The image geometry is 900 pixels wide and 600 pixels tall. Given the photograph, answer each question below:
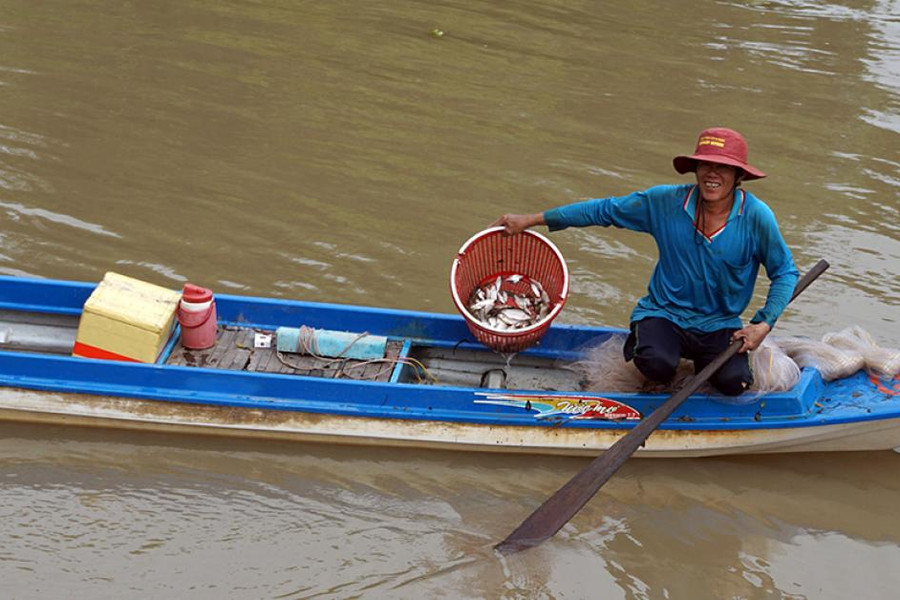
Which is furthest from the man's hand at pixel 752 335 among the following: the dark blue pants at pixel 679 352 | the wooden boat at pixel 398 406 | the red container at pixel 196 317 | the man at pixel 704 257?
the red container at pixel 196 317

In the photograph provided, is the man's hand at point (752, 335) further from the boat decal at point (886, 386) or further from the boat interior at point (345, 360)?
the boat interior at point (345, 360)

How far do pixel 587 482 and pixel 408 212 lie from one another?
4.08 meters

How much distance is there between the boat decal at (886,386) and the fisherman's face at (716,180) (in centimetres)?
159

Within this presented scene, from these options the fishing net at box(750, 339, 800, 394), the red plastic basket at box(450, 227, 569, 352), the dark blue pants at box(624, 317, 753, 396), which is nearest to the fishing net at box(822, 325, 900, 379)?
the fishing net at box(750, 339, 800, 394)

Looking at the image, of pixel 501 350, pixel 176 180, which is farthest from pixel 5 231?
pixel 501 350

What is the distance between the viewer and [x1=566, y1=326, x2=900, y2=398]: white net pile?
19.3 feet

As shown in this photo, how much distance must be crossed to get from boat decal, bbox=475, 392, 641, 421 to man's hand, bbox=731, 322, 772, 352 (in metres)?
0.76

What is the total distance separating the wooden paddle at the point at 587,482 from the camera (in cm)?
522

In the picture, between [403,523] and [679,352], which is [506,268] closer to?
[679,352]

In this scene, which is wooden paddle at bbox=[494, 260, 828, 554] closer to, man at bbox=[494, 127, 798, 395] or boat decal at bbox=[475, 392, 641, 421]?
man at bbox=[494, 127, 798, 395]

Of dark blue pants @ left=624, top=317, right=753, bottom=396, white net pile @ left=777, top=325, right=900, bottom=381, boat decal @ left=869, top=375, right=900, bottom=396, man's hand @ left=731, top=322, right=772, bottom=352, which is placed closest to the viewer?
man's hand @ left=731, top=322, right=772, bottom=352

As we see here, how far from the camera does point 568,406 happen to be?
5.89 metres

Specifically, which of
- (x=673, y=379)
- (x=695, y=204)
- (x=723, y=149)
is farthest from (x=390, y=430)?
(x=723, y=149)

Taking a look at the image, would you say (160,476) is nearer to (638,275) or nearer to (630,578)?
(630,578)
